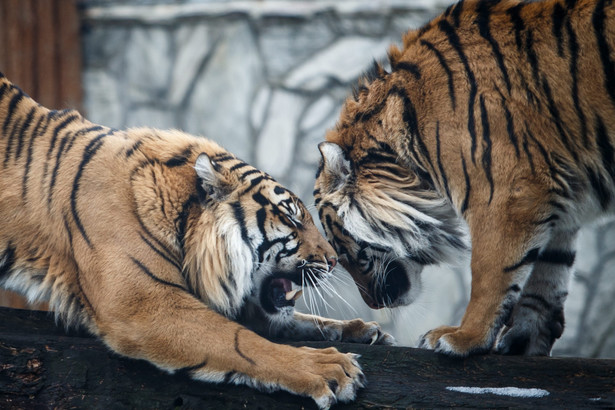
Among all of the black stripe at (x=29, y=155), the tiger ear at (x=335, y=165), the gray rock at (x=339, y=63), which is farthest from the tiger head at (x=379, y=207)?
the gray rock at (x=339, y=63)

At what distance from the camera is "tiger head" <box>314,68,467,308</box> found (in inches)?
108

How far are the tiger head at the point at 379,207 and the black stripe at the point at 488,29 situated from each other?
39 cm

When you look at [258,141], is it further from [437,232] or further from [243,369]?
[243,369]

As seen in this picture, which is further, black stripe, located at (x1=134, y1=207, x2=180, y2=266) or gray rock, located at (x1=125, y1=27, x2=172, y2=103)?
gray rock, located at (x1=125, y1=27, x2=172, y2=103)

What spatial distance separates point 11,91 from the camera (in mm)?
2793

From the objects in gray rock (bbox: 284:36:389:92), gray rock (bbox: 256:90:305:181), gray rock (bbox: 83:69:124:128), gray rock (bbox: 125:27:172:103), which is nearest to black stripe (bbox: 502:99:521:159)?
gray rock (bbox: 284:36:389:92)

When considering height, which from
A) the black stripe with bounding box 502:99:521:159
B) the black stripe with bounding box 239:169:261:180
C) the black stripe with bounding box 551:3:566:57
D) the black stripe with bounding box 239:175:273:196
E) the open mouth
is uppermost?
the black stripe with bounding box 551:3:566:57

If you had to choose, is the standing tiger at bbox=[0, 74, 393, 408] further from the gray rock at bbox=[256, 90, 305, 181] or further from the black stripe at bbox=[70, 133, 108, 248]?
the gray rock at bbox=[256, 90, 305, 181]

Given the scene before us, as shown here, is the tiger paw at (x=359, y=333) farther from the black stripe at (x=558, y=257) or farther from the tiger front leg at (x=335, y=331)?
the black stripe at (x=558, y=257)

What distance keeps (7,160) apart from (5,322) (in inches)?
22.5

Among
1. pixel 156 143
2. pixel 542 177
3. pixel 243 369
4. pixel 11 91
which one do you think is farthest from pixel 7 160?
pixel 542 177

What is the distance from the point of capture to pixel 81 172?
2.50m

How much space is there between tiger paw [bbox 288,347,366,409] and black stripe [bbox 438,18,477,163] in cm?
79

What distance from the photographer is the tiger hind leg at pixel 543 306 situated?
8.66ft
